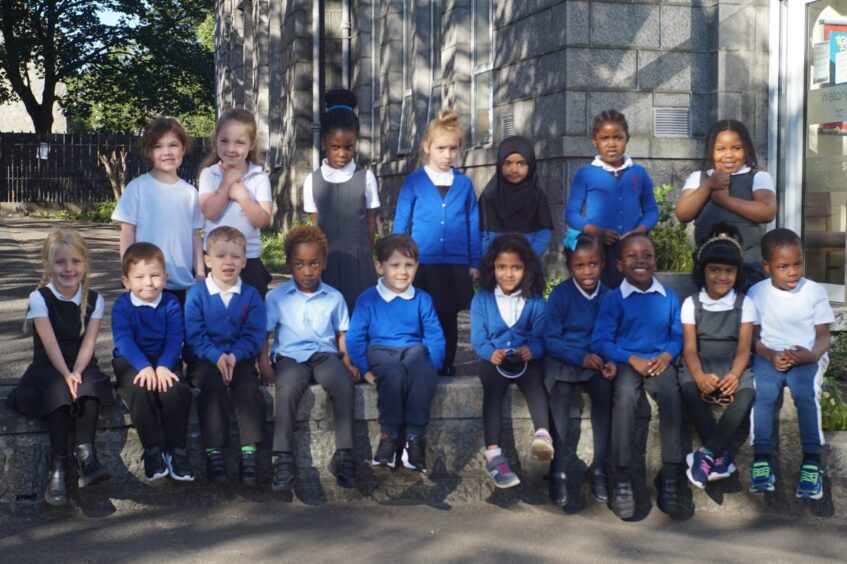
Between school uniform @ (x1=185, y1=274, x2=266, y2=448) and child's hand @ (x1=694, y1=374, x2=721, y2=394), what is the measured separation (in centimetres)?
211

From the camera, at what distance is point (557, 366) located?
5.95m

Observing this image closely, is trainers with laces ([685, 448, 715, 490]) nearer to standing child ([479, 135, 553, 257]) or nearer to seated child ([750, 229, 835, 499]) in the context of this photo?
seated child ([750, 229, 835, 499])

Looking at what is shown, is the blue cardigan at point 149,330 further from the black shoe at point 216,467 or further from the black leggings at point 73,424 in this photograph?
the black shoe at point 216,467

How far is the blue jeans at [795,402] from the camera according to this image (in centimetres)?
579

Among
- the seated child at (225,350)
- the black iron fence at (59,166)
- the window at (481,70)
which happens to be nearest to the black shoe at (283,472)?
the seated child at (225,350)

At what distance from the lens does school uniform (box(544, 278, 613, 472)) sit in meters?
5.87

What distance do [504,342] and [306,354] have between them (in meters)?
0.98

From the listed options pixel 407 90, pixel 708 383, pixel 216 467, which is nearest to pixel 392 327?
pixel 216 467

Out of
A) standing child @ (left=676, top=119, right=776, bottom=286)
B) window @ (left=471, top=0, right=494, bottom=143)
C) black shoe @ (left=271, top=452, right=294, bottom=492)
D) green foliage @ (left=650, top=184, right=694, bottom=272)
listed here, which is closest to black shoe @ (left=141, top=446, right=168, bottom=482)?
black shoe @ (left=271, top=452, right=294, bottom=492)

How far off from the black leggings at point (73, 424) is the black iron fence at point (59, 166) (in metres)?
30.1

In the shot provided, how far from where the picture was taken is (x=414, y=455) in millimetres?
5758

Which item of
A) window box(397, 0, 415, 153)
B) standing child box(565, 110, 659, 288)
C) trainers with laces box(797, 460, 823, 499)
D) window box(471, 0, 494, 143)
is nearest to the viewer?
trainers with laces box(797, 460, 823, 499)

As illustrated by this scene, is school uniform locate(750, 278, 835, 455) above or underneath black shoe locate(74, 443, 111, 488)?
above

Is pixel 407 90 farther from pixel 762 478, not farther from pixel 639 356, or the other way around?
pixel 762 478
